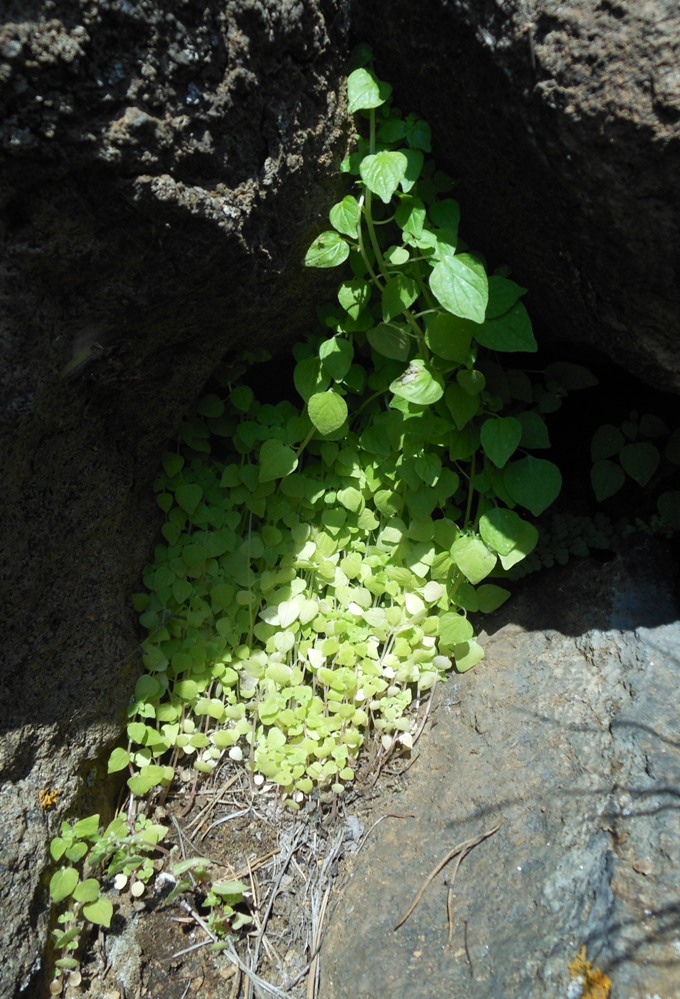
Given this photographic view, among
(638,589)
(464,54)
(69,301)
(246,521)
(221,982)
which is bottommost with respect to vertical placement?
(221,982)

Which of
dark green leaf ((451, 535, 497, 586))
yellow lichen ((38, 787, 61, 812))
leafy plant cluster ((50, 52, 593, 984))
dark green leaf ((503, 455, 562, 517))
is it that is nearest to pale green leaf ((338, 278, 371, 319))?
leafy plant cluster ((50, 52, 593, 984))

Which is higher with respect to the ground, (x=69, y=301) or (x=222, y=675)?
(x=69, y=301)

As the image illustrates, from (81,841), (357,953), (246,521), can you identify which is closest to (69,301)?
(246,521)

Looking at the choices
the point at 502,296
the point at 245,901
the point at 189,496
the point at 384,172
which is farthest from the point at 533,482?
the point at 245,901

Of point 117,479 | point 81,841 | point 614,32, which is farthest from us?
point 117,479

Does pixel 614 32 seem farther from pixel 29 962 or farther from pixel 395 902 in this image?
pixel 29 962

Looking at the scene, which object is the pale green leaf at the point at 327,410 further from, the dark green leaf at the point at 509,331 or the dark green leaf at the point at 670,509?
the dark green leaf at the point at 670,509
